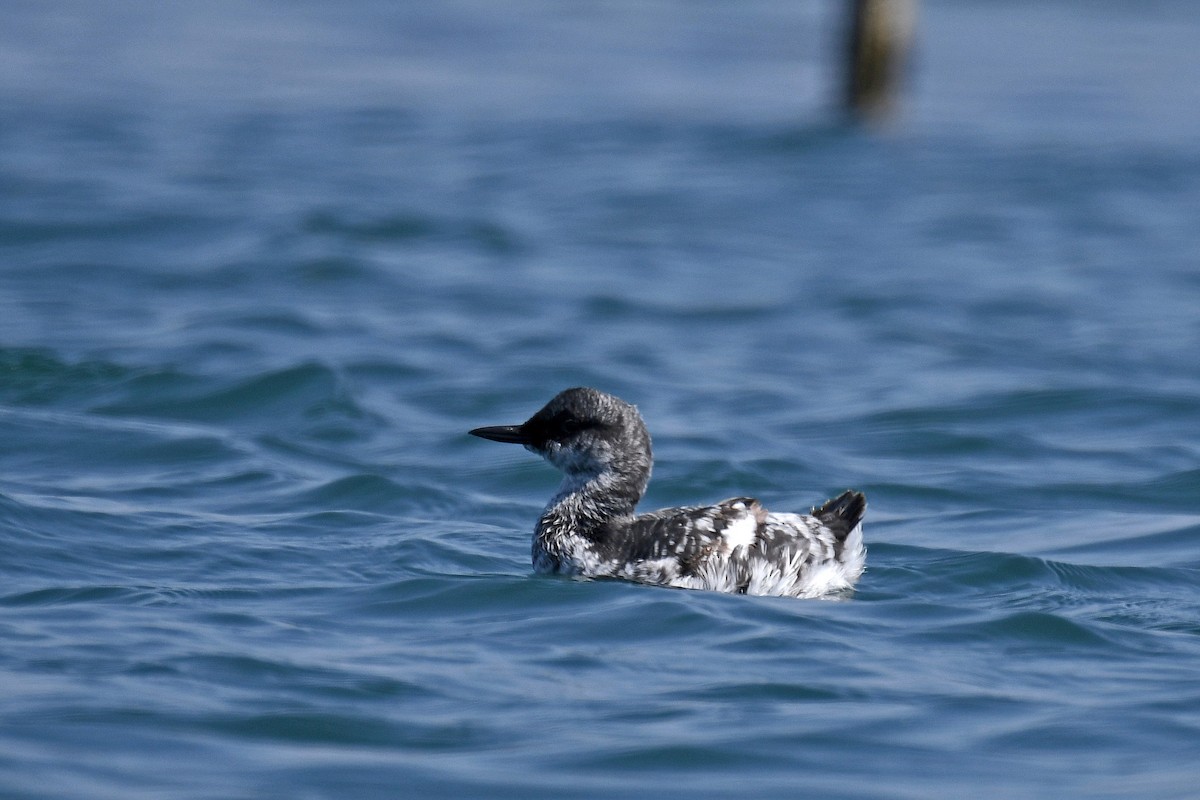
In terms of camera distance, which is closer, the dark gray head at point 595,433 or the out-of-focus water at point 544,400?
the out-of-focus water at point 544,400

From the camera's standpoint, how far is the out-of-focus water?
6254mm

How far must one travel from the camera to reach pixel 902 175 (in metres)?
22.0

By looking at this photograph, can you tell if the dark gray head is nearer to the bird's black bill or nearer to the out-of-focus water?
the bird's black bill

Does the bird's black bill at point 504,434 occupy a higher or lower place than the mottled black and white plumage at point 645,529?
higher

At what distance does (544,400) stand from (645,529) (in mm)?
4398

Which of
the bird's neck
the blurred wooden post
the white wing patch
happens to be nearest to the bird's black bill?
the bird's neck

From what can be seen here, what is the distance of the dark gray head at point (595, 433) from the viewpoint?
27.2ft

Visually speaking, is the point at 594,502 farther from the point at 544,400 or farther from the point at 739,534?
the point at 544,400

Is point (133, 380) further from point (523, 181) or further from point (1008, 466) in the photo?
point (523, 181)

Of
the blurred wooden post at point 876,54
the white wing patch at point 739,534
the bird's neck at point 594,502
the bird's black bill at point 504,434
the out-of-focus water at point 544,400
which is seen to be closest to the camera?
the out-of-focus water at point 544,400

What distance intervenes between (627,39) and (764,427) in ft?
76.2

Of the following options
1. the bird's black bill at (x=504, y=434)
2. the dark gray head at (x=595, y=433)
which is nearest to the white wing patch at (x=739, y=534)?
the dark gray head at (x=595, y=433)

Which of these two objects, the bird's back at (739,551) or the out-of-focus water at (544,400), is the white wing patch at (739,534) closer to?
the bird's back at (739,551)

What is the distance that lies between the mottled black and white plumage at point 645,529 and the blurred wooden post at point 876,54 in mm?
14155
